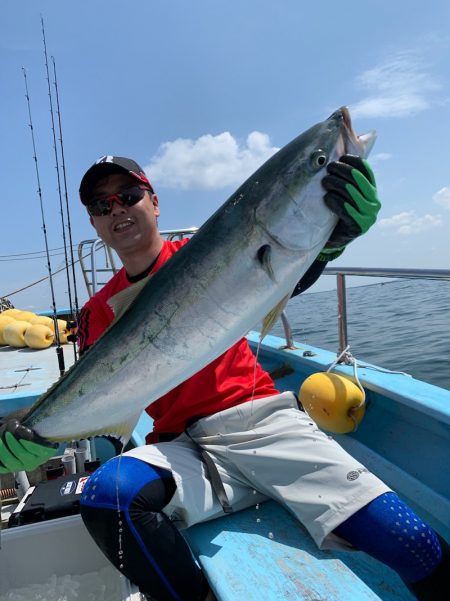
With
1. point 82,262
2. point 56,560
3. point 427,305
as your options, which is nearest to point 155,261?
point 56,560

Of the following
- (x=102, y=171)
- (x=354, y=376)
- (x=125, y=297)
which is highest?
(x=102, y=171)

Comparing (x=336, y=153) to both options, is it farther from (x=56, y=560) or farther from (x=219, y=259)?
(x=56, y=560)

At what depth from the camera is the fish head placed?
6.11ft

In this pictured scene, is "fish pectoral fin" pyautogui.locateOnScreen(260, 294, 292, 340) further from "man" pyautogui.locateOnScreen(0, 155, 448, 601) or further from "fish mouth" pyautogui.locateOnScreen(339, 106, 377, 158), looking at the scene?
"fish mouth" pyautogui.locateOnScreen(339, 106, 377, 158)

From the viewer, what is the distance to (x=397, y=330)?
11.3m

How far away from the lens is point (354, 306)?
59.1ft

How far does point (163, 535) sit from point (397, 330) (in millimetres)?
10377

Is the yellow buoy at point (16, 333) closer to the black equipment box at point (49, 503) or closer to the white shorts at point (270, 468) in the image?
the black equipment box at point (49, 503)

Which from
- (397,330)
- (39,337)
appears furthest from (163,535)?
(397,330)

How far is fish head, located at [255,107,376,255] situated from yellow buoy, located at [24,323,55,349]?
328 inches

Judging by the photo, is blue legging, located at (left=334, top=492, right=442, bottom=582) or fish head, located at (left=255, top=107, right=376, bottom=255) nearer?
fish head, located at (left=255, top=107, right=376, bottom=255)

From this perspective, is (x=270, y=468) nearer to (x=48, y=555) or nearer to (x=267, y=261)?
(x=267, y=261)

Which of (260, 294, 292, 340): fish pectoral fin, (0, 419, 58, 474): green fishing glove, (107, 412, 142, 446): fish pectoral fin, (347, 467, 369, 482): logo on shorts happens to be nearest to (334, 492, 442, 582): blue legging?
(347, 467, 369, 482): logo on shorts

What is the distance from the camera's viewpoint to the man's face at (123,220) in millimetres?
2709
